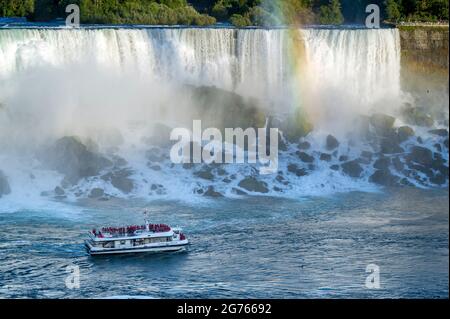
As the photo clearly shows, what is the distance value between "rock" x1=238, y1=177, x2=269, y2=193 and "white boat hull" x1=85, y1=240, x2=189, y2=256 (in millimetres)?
6154

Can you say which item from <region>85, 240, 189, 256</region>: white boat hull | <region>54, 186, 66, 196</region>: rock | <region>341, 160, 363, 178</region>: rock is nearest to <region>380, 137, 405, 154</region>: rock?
<region>341, 160, 363, 178</region>: rock

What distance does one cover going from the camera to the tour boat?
2394 cm

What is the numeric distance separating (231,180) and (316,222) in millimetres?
4675

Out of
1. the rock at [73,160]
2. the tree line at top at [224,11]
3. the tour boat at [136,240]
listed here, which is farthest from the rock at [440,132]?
the tour boat at [136,240]

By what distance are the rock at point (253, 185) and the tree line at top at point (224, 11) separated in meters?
14.2

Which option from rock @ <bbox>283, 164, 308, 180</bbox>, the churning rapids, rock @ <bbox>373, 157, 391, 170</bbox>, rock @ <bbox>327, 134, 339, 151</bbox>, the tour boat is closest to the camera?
the churning rapids

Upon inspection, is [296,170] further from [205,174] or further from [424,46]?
[424,46]

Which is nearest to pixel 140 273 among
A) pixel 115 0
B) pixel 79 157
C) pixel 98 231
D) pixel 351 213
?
pixel 98 231

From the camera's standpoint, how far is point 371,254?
23.3m

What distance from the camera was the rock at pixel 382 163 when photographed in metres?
32.2

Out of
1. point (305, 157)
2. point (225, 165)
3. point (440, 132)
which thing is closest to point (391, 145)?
point (440, 132)

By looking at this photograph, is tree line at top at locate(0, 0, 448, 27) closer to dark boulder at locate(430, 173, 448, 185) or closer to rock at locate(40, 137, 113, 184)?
dark boulder at locate(430, 173, 448, 185)

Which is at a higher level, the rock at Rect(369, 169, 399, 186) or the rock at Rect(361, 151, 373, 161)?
the rock at Rect(361, 151, 373, 161)

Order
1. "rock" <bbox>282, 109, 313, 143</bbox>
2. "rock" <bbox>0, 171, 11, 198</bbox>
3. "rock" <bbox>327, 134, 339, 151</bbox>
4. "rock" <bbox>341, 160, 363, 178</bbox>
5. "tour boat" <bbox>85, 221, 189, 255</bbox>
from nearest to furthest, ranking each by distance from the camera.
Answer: "tour boat" <bbox>85, 221, 189, 255</bbox> < "rock" <bbox>0, 171, 11, 198</bbox> < "rock" <bbox>341, 160, 363, 178</bbox> < "rock" <bbox>327, 134, 339, 151</bbox> < "rock" <bbox>282, 109, 313, 143</bbox>
